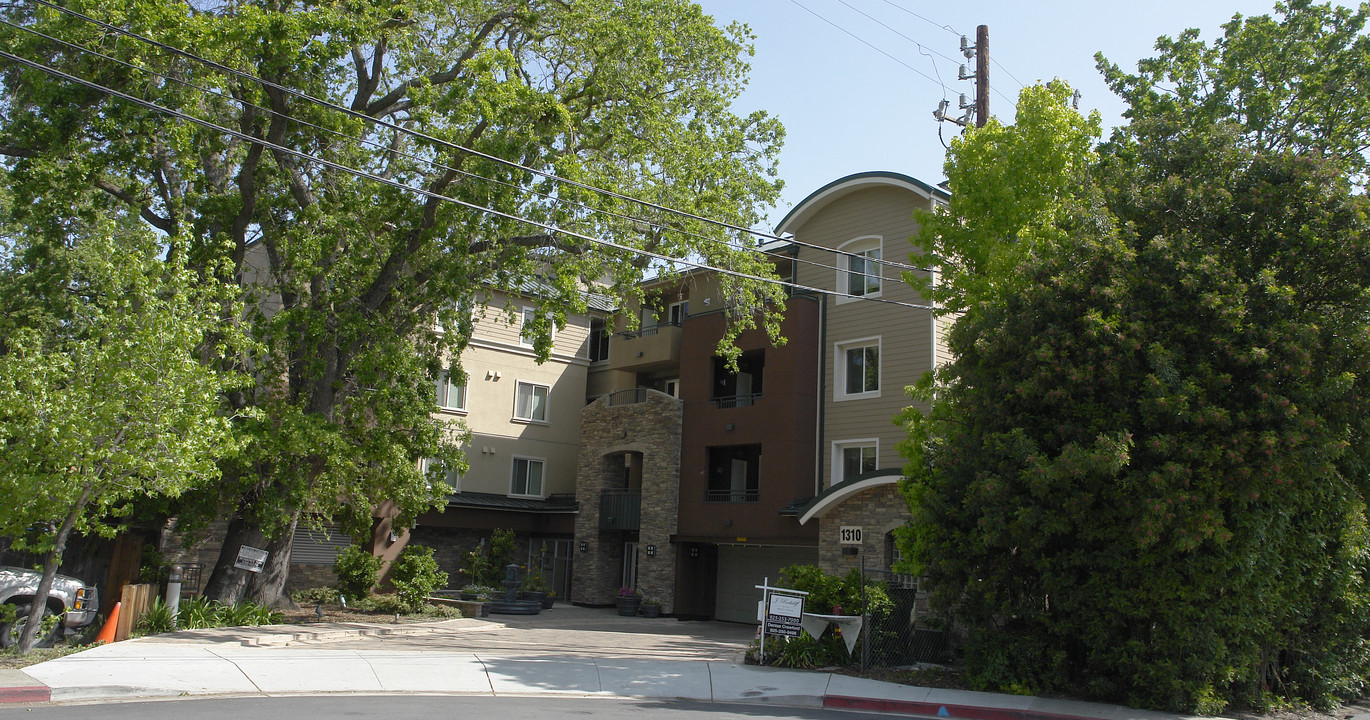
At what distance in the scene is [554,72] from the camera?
21.2 meters

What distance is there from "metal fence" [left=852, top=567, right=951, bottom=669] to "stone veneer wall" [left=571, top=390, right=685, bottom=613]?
13.6 m

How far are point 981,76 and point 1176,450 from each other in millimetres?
10171

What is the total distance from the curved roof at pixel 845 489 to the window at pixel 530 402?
1332 centimetres

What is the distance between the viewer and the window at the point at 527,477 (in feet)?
114

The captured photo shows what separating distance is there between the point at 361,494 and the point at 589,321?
15.4 m

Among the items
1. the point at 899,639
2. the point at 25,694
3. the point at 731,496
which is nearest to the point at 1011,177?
the point at 899,639

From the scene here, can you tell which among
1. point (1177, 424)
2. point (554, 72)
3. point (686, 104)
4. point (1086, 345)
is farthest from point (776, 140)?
point (1177, 424)

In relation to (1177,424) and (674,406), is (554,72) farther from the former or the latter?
(1177,424)

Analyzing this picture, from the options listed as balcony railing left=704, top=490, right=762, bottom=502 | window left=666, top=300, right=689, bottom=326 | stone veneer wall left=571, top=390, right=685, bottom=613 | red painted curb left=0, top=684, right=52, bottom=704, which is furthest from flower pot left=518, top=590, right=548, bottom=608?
red painted curb left=0, top=684, right=52, bottom=704

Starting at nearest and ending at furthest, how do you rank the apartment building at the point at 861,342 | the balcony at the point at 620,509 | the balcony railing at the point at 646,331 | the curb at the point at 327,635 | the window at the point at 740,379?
the curb at the point at 327,635
the apartment building at the point at 861,342
the window at the point at 740,379
the balcony at the point at 620,509
the balcony railing at the point at 646,331

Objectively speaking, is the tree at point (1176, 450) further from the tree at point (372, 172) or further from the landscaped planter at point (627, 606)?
the landscaped planter at point (627, 606)

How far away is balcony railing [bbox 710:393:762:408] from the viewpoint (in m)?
28.4

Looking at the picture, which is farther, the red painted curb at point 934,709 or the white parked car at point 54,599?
the white parked car at point 54,599

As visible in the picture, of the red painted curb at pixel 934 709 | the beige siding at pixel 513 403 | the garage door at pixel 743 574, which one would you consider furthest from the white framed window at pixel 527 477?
the red painted curb at pixel 934 709
